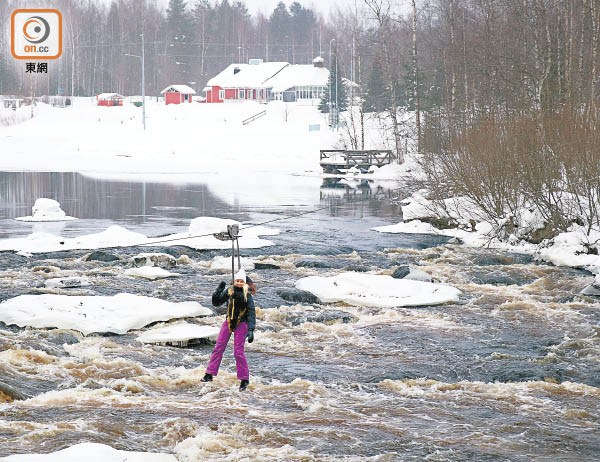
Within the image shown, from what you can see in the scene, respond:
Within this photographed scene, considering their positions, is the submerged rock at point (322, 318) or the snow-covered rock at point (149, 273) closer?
the submerged rock at point (322, 318)

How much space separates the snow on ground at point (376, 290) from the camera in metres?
17.4

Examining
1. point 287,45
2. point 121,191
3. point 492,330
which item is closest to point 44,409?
point 492,330

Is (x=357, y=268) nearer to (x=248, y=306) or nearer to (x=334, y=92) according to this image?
(x=248, y=306)

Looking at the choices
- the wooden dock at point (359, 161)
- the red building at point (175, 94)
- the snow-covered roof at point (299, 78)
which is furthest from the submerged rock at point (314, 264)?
the red building at point (175, 94)

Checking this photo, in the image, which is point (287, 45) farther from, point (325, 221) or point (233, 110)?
point (325, 221)

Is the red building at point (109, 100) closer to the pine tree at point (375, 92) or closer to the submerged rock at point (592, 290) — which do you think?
the pine tree at point (375, 92)

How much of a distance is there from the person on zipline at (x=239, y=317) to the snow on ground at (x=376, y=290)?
5.62m

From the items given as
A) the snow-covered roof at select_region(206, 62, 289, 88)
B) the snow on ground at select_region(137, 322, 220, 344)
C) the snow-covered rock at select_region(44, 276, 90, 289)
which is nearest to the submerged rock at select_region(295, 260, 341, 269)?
the snow-covered rock at select_region(44, 276, 90, 289)

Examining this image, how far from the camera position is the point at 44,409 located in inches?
435

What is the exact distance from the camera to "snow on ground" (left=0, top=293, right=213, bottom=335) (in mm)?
15023

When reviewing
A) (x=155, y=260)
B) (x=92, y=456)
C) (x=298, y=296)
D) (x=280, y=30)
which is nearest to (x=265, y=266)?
(x=155, y=260)

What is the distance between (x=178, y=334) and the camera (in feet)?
47.6

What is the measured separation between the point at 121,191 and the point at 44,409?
32238 mm

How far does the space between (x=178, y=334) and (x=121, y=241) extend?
10.7m
